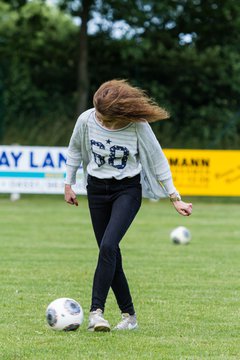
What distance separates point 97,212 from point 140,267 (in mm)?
4425

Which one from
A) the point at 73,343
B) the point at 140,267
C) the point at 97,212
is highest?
the point at 97,212

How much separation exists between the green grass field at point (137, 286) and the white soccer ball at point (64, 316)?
0.26 ft

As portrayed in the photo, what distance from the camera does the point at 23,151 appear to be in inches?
821

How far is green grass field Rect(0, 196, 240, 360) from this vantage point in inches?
253

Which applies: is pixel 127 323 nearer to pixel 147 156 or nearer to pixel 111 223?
pixel 111 223

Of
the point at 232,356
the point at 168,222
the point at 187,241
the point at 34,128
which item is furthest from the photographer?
the point at 34,128

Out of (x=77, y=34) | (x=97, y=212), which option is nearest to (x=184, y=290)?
(x=97, y=212)

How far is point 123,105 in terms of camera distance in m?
6.64

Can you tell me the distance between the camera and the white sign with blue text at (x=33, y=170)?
2080 cm

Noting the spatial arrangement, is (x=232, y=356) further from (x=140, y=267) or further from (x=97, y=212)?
(x=140, y=267)

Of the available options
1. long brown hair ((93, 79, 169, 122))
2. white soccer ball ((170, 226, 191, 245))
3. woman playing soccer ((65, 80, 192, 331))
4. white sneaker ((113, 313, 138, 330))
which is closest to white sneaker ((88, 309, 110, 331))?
woman playing soccer ((65, 80, 192, 331))

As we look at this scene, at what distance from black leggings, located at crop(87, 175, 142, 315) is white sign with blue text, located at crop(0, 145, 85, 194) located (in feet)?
45.4

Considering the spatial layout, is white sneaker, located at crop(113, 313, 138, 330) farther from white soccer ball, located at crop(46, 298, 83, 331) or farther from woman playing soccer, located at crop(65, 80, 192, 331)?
white soccer ball, located at crop(46, 298, 83, 331)

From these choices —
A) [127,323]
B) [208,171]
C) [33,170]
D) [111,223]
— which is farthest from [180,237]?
[208,171]
